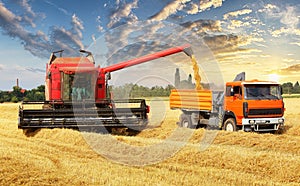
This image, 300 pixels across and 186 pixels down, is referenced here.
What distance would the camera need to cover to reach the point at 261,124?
14.1m

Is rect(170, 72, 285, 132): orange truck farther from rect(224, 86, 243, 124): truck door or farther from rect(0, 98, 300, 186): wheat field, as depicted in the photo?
rect(0, 98, 300, 186): wheat field

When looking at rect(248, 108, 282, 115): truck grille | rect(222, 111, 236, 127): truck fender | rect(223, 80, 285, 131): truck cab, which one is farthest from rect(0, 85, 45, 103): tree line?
rect(248, 108, 282, 115): truck grille

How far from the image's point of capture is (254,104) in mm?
13922

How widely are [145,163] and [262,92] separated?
715cm

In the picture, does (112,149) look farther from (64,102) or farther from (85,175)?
(64,102)

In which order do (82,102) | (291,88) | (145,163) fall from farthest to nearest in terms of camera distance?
(291,88), (82,102), (145,163)

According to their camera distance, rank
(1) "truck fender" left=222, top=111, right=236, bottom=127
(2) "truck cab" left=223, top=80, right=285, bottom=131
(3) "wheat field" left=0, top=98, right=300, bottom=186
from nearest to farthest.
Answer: (3) "wheat field" left=0, top=98, right=300, bottom=186, (2) "truck cab" left=223, top=80, right=285, bottom=131, (1) "truck fender" left=222, top=111, right=236, bottom=127

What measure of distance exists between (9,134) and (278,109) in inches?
398

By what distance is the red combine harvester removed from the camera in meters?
13.7

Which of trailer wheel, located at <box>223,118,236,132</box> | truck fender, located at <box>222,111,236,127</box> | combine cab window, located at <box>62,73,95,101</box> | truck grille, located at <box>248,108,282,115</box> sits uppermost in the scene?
combine cab window, located at <box>62,73,95,101</box>

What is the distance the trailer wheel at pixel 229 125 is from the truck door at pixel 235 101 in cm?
29

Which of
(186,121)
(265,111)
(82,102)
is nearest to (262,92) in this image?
(265,111)

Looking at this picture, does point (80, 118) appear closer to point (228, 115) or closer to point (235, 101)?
point (228, 115)

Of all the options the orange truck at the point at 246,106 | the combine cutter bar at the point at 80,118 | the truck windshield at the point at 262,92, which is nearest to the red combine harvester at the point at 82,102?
the combine cutter bar at the point at 80,118
